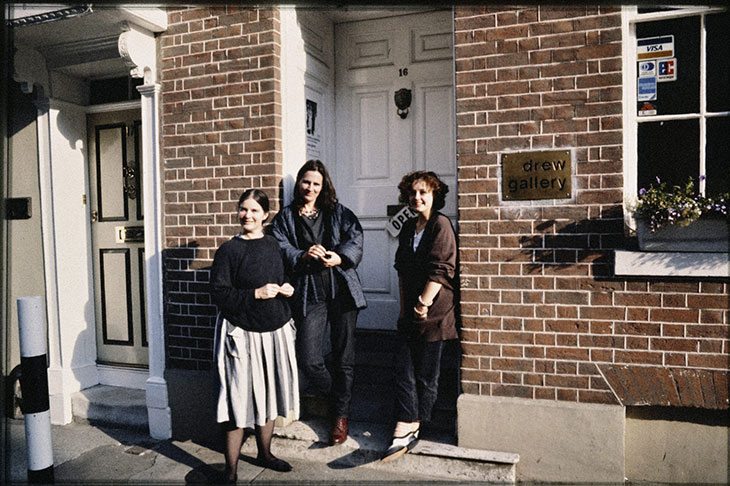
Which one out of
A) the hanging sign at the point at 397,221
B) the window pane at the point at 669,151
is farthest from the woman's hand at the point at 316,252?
the window pane at the point at 669,151

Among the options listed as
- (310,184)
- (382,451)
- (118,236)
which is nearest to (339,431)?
(382,451)

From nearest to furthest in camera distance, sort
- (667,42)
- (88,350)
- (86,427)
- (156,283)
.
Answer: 1. (667,42)
2. (156,283)
3. (86,427)
4. (88,350)

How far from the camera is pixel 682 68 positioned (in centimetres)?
322

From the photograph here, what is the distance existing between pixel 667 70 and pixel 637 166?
0.60 metres

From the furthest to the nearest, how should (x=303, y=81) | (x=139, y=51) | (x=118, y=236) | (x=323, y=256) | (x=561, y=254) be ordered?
(x=118, y=236), (x=303, y=81), (x=139, y=51), (x=323, y=256), (x=561, y=254)

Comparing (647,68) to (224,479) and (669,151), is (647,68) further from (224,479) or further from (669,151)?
(224,479)

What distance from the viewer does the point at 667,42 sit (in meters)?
3.24

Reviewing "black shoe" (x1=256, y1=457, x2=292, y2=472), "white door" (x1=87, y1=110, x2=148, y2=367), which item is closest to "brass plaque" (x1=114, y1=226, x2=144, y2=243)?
"white door" (x1=87, y1=110, x2=148, y2=367)

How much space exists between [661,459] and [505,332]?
1187mm

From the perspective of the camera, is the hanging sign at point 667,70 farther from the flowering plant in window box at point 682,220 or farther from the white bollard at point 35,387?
the white bollard at point 35,387

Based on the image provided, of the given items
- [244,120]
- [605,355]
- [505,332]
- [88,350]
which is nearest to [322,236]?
[244,120]

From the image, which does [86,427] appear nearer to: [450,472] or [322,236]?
[322,236]

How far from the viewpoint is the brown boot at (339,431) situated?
11.9 ft

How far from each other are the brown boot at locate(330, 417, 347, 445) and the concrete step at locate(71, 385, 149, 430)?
1813 millimetres
